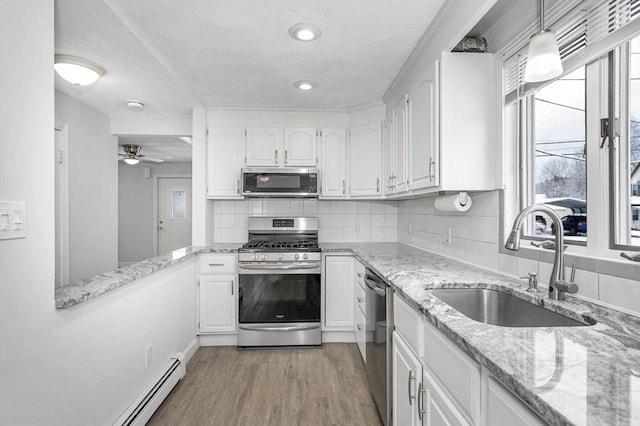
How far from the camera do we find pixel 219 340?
314 centimetres

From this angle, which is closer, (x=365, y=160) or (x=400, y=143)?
(x=400, y=143)

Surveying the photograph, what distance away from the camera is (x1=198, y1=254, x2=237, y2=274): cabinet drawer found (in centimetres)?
307

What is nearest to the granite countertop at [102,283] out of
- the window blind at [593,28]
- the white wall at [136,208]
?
the window blind at [593,28]

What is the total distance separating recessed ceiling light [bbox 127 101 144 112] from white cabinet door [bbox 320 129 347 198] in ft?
5.86

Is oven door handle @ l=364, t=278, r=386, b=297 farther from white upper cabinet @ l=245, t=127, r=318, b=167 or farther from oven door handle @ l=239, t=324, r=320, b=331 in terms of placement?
white upper cabinet @ l=245, t=127, r=318, b=167

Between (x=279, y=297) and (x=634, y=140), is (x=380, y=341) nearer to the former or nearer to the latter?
(x=279, y=297)

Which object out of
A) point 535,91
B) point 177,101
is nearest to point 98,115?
point 177,101

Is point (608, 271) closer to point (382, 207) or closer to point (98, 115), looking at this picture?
point (382, 207)

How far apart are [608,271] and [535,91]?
36.8 inches

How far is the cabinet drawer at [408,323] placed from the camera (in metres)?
1.31

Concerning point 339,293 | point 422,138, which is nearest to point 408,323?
point 422,138

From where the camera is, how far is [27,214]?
44.6 inches

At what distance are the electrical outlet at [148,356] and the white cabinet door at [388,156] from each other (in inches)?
84.4

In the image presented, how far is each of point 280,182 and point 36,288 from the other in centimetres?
227
